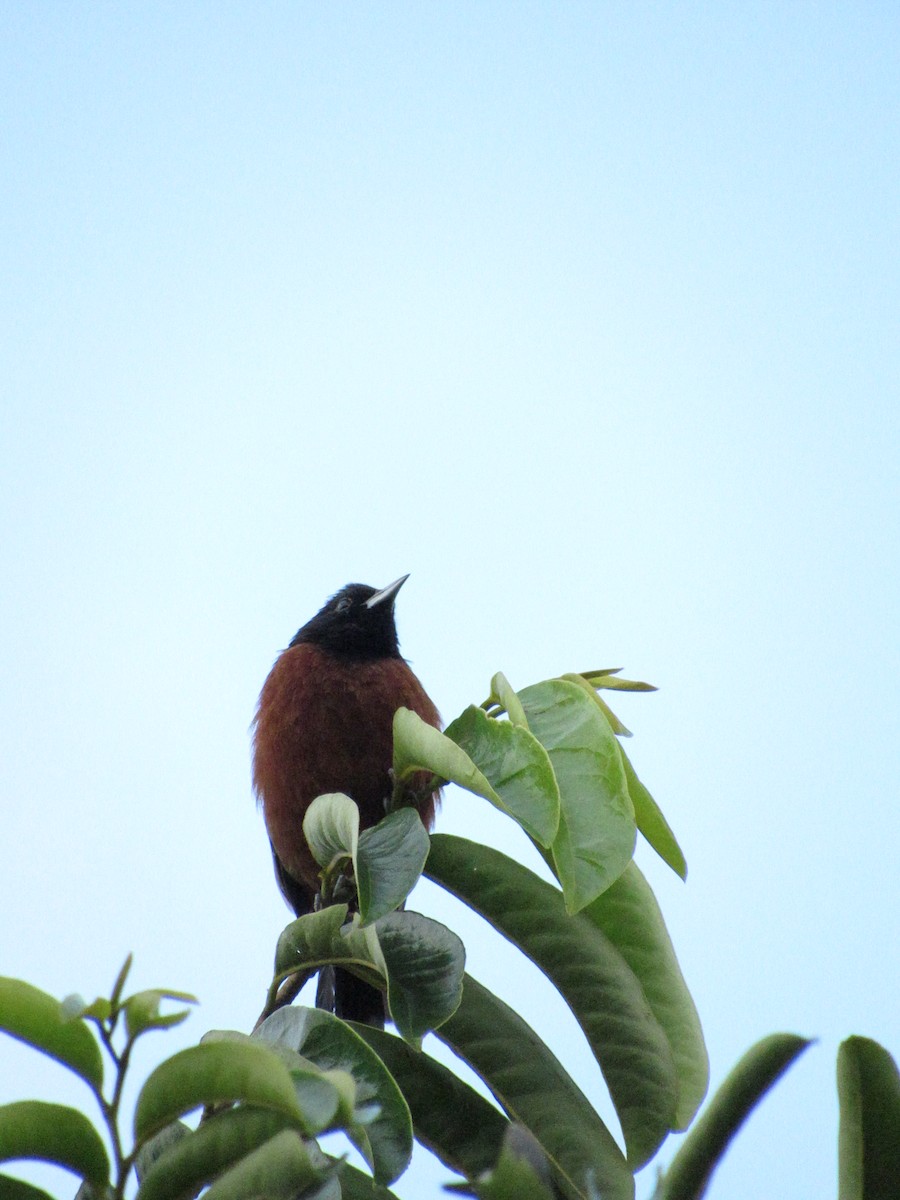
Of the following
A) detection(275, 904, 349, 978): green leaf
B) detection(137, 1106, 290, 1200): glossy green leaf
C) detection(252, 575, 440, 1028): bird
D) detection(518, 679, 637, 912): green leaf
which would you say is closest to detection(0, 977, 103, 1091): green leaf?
detection(137, 1106, 290, 1200): glossy green leaf

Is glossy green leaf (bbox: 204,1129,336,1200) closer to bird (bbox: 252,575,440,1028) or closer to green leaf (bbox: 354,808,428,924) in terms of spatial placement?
green leaf (bbox: 354,808,428,924)

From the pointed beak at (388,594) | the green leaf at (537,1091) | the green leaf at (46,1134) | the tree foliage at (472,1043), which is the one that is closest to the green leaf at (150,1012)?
the tree foliage at (472,1043)

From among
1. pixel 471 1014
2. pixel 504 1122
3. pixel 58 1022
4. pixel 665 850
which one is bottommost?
pixel 504 1122

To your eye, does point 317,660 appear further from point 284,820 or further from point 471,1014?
point 471,1014

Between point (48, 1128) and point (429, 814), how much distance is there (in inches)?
105

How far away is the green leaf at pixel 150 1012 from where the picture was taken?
1.18 metres

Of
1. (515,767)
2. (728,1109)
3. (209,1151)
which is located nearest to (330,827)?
(515,767)

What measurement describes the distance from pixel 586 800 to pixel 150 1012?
548 mm

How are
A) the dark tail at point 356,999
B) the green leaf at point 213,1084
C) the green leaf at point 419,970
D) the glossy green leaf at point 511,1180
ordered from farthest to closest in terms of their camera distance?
the dark tail at point 356,999 → the green leaf at point 419,970 → the green leaf at point 213,1084 → the glossy green leaf at point 511,1180

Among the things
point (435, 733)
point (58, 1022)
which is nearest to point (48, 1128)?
point (58, 1022)

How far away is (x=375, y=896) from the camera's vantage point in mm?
1486

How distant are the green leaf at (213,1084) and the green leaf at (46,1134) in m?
0.06

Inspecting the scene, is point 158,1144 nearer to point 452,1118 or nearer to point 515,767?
point 452,1118

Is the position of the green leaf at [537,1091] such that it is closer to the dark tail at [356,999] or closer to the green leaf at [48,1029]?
the green leaf at [48,1029]
